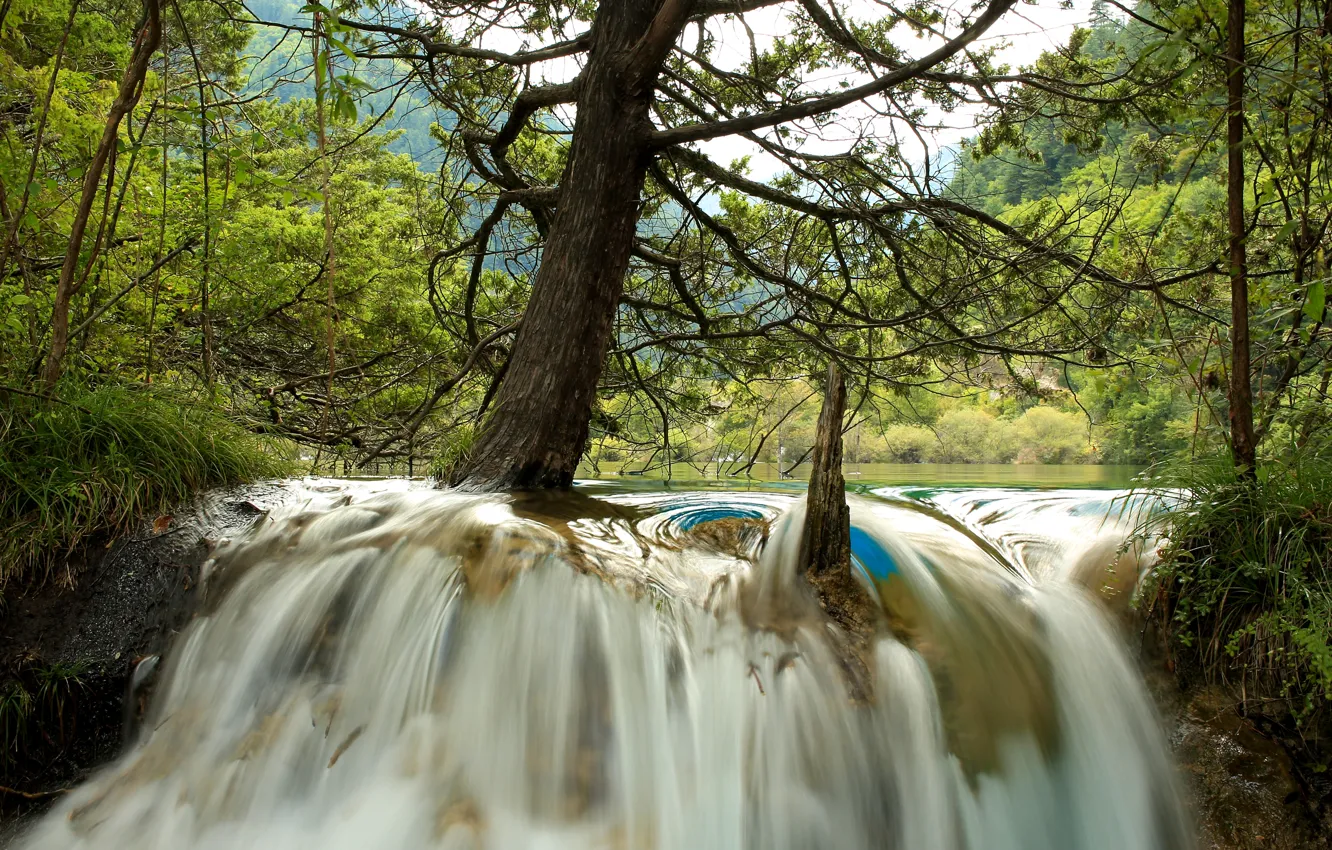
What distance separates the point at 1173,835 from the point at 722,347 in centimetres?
501

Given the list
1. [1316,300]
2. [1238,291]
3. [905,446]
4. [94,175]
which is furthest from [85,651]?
[905,446]

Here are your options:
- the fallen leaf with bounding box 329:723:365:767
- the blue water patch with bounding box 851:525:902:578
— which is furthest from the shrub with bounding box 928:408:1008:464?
the fallen leaf with bounding box 329:723:365:767

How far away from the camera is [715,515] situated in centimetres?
417

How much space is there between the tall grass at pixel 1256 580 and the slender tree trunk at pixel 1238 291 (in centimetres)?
11

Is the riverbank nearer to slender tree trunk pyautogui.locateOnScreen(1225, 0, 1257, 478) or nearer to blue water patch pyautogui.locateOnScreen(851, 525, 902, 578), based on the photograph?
blue water patch pyautogui.locateOnScreen(851, 525, 902, 578)

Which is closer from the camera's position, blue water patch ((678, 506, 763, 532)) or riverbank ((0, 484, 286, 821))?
riverbank ((0, 484, 286, 821))

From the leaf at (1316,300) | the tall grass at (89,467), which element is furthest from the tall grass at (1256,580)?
the tall grass at (89,467)

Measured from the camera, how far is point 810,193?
18.4 feet

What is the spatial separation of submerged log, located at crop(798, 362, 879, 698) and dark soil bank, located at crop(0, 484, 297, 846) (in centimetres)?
265

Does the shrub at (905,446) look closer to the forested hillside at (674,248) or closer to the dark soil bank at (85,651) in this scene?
the forested hillside at (674,248)

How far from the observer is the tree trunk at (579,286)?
14.6 ft

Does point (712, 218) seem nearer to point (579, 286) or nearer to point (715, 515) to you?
point (579, 286)

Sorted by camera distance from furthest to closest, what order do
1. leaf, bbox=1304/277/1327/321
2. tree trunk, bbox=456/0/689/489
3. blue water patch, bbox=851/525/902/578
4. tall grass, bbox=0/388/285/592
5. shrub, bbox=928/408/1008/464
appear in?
shrub, bbox=928/408/1008/464, tree trunk, bbox=456/0/689/489, blue water patch, bbox=851/525/902/578, tall grass, bbox=0/388/285/592, leaf, bbox=1304/277/1327/321

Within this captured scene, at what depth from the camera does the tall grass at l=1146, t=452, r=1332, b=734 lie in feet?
7.94
